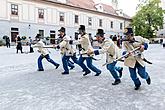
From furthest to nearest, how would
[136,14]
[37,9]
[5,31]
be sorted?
[136,14], [37,9], [5,31]

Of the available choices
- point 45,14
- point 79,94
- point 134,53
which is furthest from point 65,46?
point 45,14

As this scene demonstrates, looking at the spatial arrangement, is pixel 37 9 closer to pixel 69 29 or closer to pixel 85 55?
pixel 69 29

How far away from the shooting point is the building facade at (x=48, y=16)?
1366 inches

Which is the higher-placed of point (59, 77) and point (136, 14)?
point (136, 14)

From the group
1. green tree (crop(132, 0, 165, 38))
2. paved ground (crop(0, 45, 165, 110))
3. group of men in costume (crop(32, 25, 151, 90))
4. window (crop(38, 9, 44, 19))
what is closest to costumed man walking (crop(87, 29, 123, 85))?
group of men in costume (crop(32, 25, 151, 90))

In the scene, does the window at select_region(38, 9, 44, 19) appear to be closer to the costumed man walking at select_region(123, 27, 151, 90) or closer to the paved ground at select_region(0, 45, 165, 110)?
the paved ground at select_region(0, 45, 165, 110)

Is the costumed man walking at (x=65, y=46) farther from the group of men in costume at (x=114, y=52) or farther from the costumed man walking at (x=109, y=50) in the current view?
the costumed man walking at (x=109, y=50)

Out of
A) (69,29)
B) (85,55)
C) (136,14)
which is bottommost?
(85,55)

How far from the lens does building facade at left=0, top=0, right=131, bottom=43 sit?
34.7 meters

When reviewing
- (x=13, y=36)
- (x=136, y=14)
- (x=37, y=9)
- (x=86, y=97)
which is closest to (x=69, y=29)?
(x=37, y=9)

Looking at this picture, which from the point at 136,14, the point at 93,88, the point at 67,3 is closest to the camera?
the point at 93,88

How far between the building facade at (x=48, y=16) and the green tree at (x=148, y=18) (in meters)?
5.96

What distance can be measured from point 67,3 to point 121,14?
18.9 meters

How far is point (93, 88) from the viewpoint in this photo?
6.87 meters
